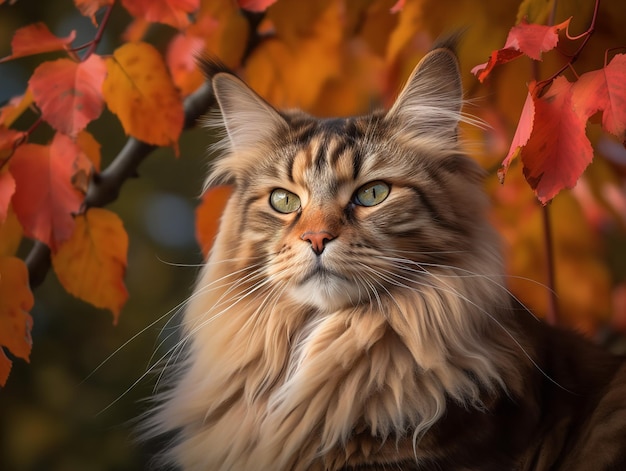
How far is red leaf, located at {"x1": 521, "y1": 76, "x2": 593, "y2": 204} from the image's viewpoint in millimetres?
1115

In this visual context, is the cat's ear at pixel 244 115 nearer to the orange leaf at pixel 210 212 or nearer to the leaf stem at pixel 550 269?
the orange leaf at pixel 210 212

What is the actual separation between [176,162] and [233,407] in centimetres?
99

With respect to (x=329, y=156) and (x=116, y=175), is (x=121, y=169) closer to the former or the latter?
(x=116, y=175)

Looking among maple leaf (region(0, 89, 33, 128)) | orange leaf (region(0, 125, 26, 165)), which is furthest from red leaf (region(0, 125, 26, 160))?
maple leaf (region(0, 89, 33, 128))

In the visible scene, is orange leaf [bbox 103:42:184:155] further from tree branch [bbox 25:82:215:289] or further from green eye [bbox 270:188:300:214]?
green eye [bbox 270:188:300:214]

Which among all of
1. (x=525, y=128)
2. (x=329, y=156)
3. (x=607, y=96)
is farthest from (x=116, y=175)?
(x=607, y=96)

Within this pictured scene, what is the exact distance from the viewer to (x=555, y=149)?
3.74 feet

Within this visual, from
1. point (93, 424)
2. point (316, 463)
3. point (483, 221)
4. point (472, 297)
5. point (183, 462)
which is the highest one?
point (483, 221)

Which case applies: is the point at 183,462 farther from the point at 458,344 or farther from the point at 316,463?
the point at 458,344

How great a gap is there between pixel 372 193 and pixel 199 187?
83 cm

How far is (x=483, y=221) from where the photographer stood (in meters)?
1.37

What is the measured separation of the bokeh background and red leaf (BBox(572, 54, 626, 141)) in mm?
461

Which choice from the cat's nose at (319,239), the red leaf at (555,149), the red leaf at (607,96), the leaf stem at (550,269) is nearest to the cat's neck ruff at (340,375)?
the cat's nose at (319,239)

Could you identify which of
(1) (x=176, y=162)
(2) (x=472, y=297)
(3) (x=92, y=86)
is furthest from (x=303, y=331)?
(1) (x=176, y=162)
